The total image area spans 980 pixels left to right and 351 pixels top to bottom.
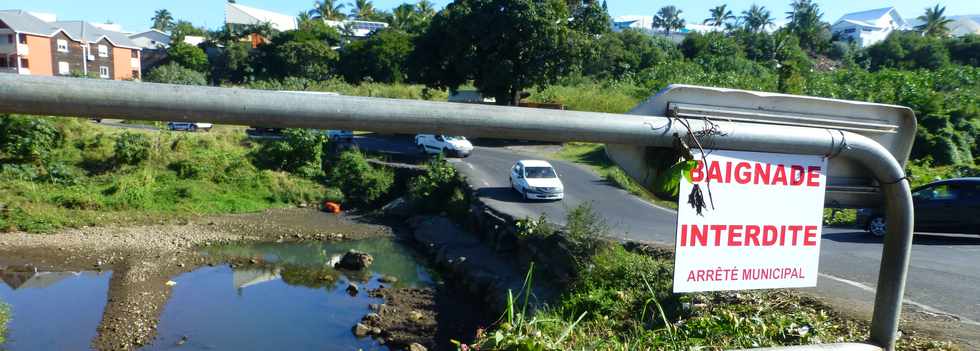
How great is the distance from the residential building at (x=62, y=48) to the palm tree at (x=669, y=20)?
71637 mm

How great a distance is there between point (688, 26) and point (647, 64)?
210 feet

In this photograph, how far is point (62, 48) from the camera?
1790 inches

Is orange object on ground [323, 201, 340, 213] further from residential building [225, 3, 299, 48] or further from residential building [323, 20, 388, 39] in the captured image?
residential building [225, 3, 299, 48]

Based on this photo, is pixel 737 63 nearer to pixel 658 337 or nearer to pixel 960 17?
pixel 658 337

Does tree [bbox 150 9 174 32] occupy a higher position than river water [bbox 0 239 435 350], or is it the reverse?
tree [bbox 150 9 174 32]

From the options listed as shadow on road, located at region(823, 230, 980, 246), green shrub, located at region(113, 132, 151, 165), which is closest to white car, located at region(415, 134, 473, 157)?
green shrub, located at region(113, 132, 151, 165)

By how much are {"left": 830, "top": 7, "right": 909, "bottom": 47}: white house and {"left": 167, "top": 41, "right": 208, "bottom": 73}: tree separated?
75.3 metres

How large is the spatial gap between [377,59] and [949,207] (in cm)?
4353

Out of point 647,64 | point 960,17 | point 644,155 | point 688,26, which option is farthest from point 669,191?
point 960,17

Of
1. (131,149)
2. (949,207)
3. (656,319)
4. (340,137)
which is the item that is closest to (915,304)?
(656,319)

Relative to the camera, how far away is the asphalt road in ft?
30.2

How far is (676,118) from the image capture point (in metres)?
2.31

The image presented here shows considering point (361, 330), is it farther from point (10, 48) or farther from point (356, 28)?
point (356, 28)

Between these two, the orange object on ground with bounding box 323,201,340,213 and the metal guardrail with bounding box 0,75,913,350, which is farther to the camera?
the orange object on ground with bounding box 323,201,340,213
